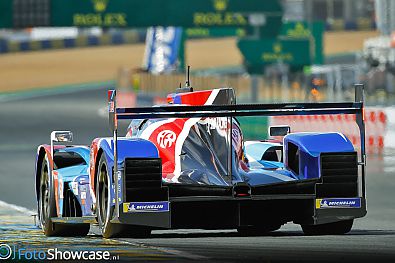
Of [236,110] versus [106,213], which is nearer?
[106,213]

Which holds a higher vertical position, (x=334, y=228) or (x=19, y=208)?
(x=334, y=228)

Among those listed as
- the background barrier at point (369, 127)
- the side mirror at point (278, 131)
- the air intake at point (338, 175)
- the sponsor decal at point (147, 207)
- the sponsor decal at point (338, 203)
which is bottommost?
the background barrier at point (369, 127)

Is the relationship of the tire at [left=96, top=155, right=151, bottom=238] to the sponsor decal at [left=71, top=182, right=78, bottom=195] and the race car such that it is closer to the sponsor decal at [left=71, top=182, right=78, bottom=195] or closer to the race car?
the race car

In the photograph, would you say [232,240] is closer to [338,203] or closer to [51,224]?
[338,203]

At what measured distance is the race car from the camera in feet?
39.3

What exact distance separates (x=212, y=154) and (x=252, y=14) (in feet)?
110

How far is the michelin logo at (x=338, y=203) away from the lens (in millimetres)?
12266

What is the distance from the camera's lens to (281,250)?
36.8 feet

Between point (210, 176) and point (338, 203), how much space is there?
112 cm

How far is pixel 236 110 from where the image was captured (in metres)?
12.5

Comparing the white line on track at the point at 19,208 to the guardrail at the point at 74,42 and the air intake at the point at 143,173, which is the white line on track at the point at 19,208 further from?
the guardrail at the point at 74,42

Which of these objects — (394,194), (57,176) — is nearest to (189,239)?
(57,176)

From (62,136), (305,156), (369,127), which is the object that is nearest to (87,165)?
(62,136)

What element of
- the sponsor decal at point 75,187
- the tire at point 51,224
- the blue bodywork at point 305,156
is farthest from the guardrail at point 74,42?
the blue bodywork at point 305,156
